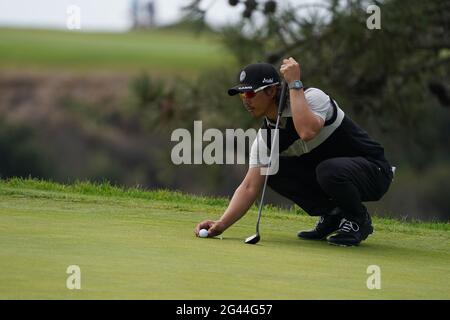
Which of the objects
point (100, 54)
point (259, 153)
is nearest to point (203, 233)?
point (259, 153)

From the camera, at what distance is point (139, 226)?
7.47 metres

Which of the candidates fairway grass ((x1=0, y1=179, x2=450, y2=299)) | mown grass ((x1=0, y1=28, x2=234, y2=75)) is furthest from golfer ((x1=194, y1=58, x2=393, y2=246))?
mown grass ((x1=0, y1=28, x2=234, y2=75))

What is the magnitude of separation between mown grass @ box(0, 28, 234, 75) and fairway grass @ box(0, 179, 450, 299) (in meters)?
35.4

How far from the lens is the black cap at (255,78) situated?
709 cm

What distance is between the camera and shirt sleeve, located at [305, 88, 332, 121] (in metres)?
7.08

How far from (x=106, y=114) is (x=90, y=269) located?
35.2 m

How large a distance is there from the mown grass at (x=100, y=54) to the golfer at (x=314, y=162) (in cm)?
3628

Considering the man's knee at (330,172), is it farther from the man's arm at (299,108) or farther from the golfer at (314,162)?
the man's arm at (299,108)

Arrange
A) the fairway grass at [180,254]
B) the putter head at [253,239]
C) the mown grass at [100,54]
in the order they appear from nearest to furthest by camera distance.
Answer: the fairway grass at [180,254]
the putter head at [253,239]
the mown grass at [100,54]

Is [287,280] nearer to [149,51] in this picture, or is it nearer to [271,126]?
[271,126]

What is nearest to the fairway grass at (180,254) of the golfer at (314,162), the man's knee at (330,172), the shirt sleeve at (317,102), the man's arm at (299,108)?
the golfer at (314,162)

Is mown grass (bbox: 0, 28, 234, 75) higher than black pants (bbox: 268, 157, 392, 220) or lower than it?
higher

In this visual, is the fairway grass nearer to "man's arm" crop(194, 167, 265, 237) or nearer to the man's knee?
"man's arm" crop(194, 167, 265, 237)

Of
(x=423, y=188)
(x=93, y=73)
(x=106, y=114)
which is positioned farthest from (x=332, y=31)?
(x=93, y=73)
